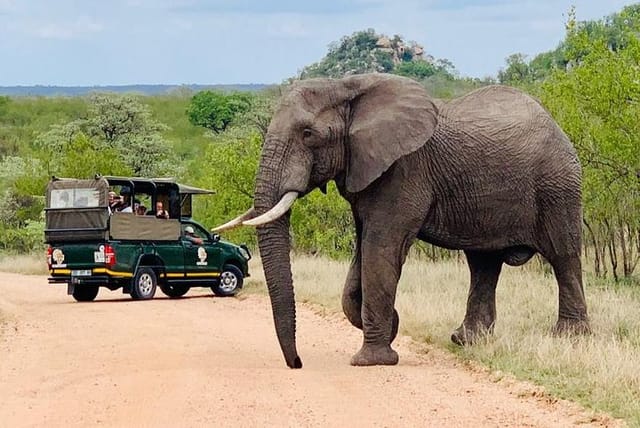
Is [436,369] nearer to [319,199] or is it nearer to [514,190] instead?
[514,190]

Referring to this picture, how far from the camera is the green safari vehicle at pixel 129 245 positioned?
24.5m

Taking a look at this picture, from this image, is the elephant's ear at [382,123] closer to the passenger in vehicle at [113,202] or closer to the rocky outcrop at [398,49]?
the passenger in vehicle at [113,202]

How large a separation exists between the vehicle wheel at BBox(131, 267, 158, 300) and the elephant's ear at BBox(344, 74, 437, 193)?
12.3m

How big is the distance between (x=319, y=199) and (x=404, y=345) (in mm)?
15660

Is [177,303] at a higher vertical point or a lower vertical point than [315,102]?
lower

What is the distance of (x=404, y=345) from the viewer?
15.4 m

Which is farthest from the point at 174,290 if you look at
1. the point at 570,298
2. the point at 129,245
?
the point at 570,298

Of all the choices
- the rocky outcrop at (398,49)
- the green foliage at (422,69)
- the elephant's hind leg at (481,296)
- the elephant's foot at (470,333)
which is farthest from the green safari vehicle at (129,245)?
the rocky outcrop at (398,49)

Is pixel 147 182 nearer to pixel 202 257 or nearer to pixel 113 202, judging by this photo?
pixel 113 202

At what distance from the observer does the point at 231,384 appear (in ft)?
39.7

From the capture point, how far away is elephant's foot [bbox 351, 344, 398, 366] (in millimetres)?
13422

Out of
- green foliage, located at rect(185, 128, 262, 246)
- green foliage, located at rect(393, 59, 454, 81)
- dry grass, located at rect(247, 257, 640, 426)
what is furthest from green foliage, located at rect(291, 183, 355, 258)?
green foliage, located at rect(393, 59, 454, 81)

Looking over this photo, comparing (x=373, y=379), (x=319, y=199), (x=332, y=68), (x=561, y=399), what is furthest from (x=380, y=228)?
(x=332, y=68)

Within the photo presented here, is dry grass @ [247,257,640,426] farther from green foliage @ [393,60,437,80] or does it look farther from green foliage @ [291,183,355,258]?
green foliage @ [393,60,437,80]
